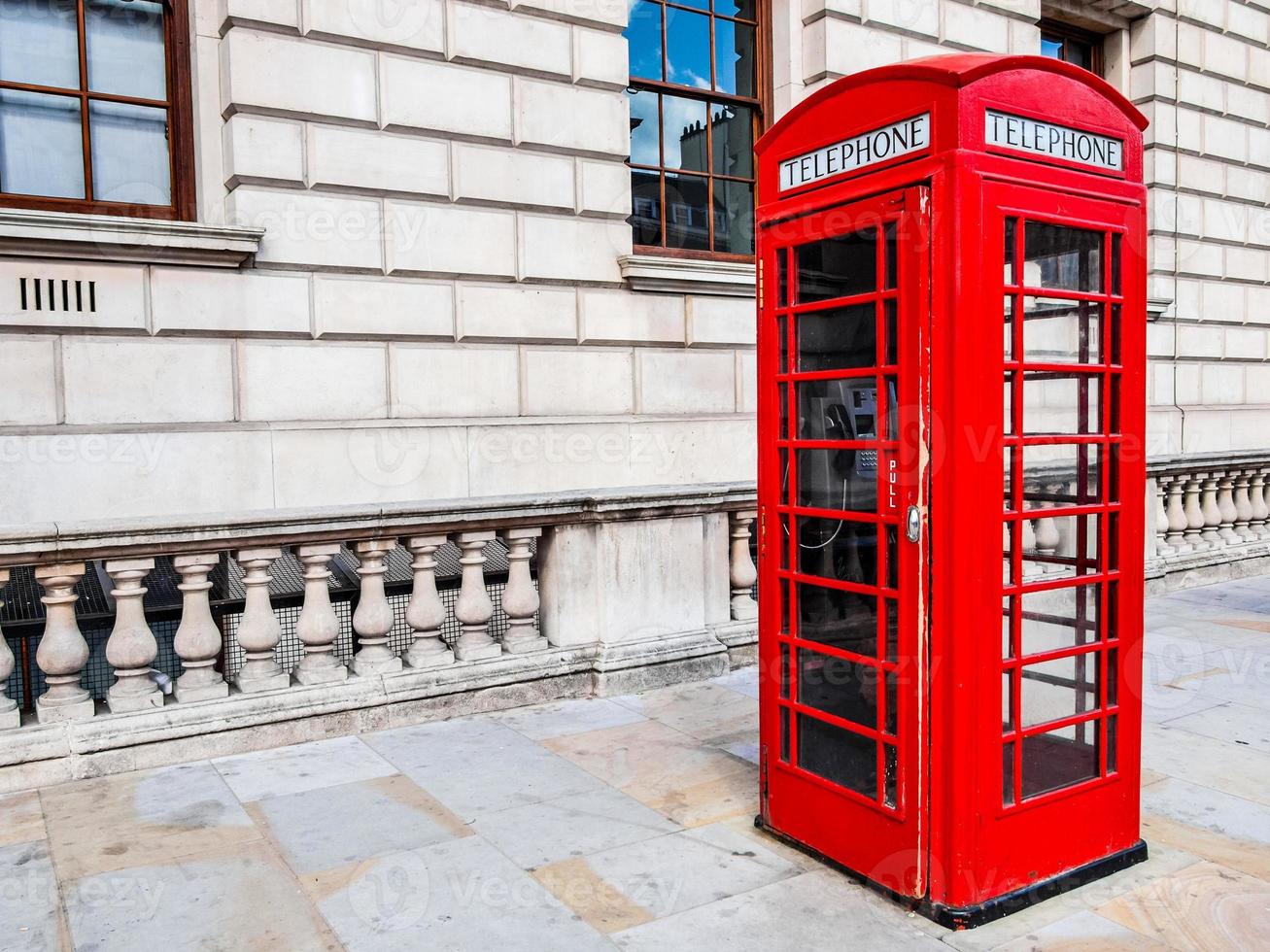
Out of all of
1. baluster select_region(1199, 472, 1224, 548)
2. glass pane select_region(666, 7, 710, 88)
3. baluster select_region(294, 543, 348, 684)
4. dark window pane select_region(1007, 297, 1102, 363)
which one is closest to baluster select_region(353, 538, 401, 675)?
baluster select_region(294, 543, 348, 684)

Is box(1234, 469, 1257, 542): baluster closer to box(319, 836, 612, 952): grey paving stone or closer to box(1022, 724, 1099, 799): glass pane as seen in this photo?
box(1022, 724, 1099, 799): glass pane

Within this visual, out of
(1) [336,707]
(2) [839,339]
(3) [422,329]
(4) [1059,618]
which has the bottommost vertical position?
(1) [336,707]

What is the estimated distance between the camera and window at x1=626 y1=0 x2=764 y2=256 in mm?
9625

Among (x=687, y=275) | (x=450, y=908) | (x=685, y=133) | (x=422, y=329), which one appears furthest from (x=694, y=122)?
(x=450, y=908)

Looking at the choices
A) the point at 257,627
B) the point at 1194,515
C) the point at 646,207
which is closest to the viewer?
the point at 257,627

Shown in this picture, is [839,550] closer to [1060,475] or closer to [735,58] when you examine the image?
[1060,475]

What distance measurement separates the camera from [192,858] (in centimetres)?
351

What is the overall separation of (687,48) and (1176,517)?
5.95 meters

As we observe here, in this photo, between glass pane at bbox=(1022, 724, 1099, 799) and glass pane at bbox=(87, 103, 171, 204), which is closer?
glass pane at bbox=(1022, 724, 1099, 799)

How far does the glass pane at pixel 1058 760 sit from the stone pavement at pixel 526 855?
338 millimetres

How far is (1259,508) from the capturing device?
30.6ft

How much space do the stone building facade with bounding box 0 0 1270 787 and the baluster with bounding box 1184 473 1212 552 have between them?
0.05 metres

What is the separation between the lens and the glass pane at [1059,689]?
127 inches

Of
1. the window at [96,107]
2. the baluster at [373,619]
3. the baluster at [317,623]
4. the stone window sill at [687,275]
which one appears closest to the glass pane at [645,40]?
the stone window sill at [687,275]
